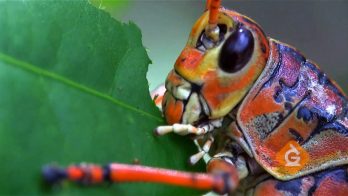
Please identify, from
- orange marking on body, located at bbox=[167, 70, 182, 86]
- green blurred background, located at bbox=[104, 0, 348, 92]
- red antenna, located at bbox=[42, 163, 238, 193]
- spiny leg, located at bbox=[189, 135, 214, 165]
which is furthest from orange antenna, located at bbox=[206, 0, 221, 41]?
green blurred background, located at bbox=[104, 0, 348, 92]

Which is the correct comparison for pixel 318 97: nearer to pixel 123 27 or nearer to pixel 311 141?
pixel 311 141

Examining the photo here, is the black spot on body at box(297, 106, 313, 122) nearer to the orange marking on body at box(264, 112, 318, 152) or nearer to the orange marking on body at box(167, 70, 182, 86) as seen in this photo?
the orange marking on body at box(264, 112, 318, 152)

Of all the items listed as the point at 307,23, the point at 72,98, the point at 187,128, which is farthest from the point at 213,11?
the point at 307,23

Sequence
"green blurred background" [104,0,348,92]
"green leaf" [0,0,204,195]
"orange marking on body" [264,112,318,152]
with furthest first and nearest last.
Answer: "green blurred background" [104,0,348,92] → "orange marking on body" [264,112,318,152] → "green leaf" [0,0,204,195]

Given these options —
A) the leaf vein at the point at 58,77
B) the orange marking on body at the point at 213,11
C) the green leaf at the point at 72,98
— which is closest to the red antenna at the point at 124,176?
the green leaf at the point at 72,98

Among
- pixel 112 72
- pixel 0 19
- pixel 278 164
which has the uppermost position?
pixel 0 19

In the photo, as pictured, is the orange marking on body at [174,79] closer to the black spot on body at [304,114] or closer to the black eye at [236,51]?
the black eye at [236,51]

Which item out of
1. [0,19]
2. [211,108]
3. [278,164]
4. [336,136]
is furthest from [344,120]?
[0,19]
